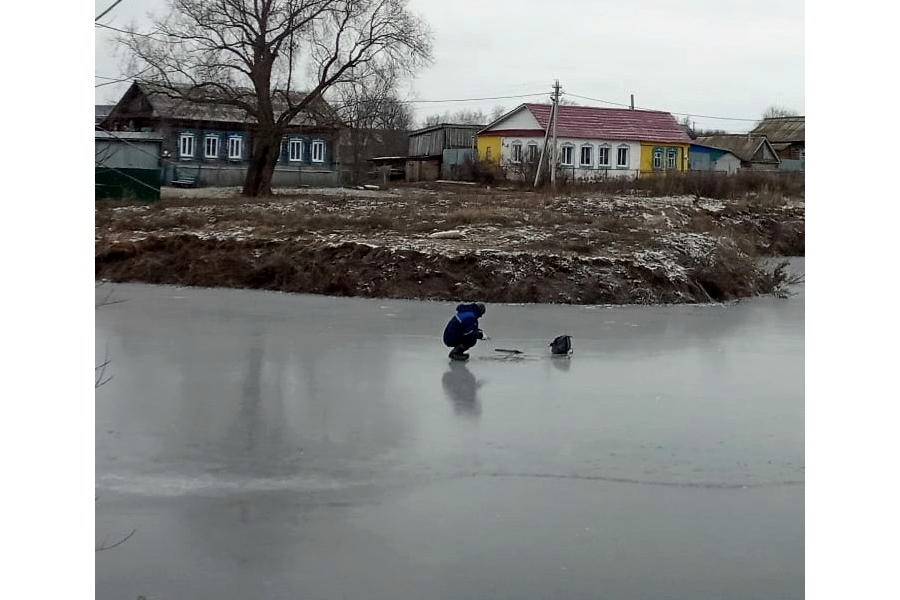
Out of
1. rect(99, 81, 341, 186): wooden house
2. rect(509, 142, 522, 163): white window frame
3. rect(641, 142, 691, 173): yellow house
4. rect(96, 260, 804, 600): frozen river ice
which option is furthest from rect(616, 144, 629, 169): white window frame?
rect(96, 260, 804, 600): frozen river ice

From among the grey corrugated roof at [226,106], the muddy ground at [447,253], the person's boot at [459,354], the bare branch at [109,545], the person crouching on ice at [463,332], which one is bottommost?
the bare branch at [109,545]

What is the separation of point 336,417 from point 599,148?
4314 centimetres

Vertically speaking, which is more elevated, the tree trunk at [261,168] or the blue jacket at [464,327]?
the tree trunk at [261,168]

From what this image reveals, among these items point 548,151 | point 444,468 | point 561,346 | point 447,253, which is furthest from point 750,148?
point 444,468

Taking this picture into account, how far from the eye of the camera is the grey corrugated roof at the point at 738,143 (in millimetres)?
57094

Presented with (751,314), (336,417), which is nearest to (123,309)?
(336,417)

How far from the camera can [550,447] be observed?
678 cm

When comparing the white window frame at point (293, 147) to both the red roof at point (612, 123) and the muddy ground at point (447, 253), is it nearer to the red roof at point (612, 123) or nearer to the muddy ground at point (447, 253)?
the red roof at point (612, 123)

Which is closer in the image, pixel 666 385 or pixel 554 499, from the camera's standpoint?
pixel 554 499

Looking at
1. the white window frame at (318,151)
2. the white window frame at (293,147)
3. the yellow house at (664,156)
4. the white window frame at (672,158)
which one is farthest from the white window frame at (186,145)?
the white window frame at (672,158)

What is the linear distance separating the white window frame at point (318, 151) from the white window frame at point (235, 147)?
3.42 m

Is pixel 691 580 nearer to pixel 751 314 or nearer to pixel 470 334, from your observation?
pixel 470 334

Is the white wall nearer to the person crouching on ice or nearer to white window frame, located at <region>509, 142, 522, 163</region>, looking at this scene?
white window frame, located at <region>509, 142, 522, 163</region>

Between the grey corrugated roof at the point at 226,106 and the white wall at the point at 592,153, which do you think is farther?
the white wall at the point at 592,153
